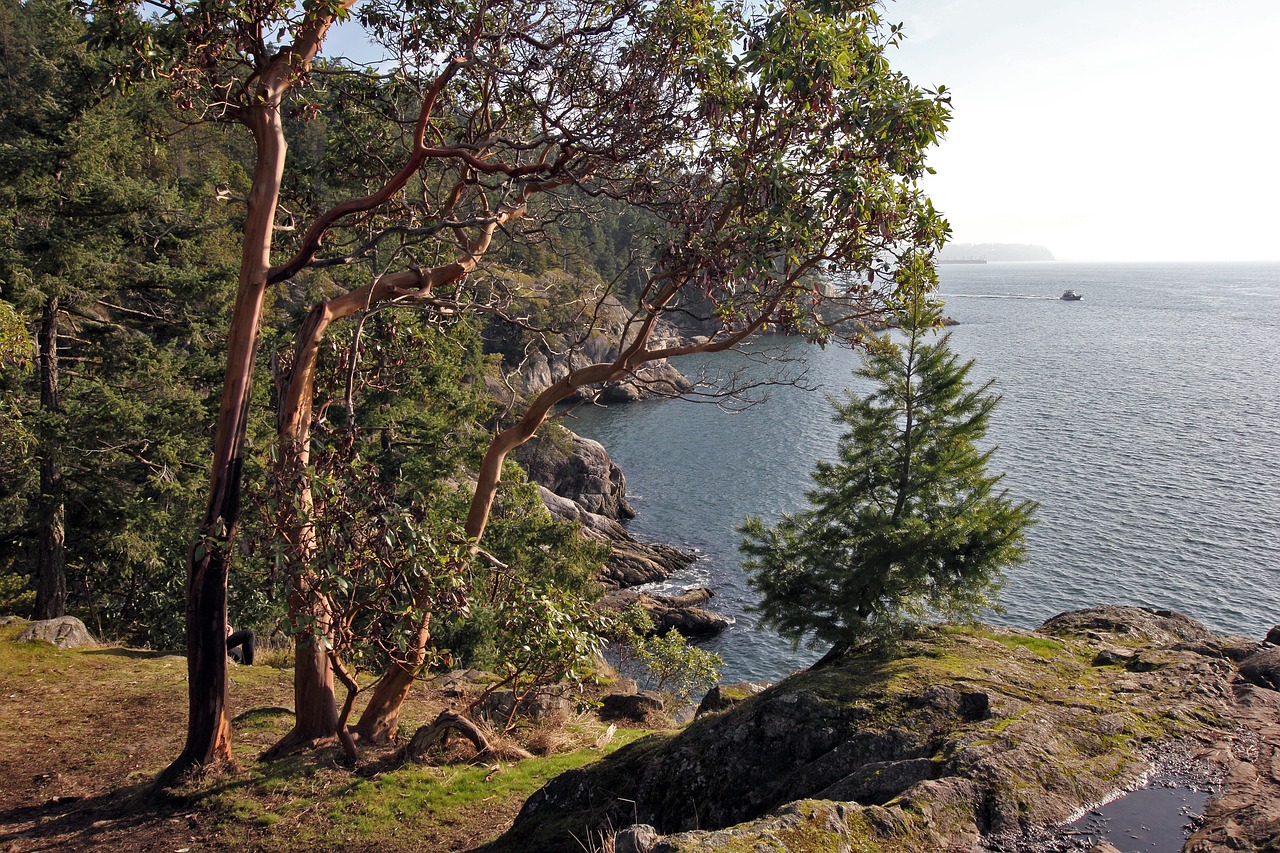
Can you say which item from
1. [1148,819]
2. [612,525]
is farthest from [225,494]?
[612,525]

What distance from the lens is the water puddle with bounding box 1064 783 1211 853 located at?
5902 millimetres

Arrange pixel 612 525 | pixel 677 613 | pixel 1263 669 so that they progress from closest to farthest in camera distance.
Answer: pixel 1263 669, pixel 677 613, pixel 612 525

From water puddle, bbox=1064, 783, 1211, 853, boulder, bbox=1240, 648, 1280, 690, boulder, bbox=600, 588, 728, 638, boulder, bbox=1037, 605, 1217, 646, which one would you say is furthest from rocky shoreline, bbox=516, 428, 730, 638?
water puddle, bbox=1064, 783, 1211, 853

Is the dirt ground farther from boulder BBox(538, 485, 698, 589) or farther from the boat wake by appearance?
the boat wake

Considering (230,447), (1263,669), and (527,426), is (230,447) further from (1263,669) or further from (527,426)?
(1263,669)

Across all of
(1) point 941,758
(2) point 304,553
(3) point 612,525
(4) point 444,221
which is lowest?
(3) point 612,525

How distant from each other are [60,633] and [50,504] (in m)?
4.60

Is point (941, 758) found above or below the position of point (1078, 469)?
above

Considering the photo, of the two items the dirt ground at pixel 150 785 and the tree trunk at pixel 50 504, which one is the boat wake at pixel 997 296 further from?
the dirt ground at pixel 150 785

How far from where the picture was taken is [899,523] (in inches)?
623

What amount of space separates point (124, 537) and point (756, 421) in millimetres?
48539

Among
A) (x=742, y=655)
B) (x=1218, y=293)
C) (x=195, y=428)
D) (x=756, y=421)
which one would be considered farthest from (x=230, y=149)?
(x=1218, y=293)

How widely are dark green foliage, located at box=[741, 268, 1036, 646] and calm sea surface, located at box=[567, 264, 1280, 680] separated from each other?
327cm

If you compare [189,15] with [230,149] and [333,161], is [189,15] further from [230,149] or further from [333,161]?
[230,149]
